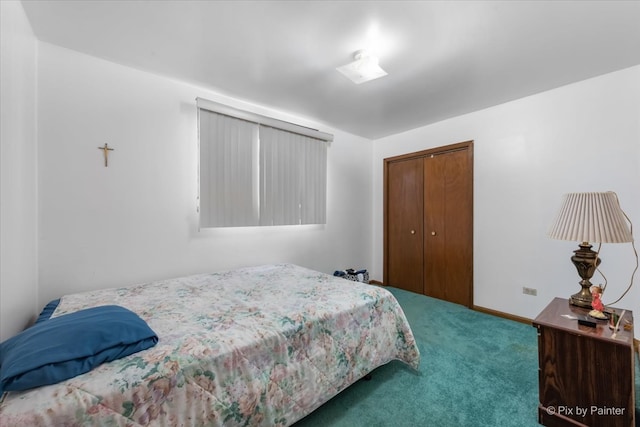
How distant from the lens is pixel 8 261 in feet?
4.55

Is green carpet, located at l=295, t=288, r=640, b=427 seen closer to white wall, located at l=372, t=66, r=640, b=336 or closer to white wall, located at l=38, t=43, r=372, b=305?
white wall, located at l=372, t=66, r=640, b=336

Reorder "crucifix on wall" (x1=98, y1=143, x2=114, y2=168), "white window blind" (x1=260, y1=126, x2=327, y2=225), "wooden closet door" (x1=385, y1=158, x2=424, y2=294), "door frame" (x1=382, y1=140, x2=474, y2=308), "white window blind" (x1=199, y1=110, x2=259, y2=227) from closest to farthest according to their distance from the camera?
1. "crucifix on wall" (x1=98, y1=143, x2=114, y2=168)
2. "white window blind" (x1=199, y1=110, x2=259, y2=227)
3. "white window blind" (x1=260, y1=126, x2=327, y2=225)
4. "door frame" (x1=382, y1=140, x2=474, y2=308)
5. "wooden closet door" (x1=385, y1=158, x2=424, y2=294)

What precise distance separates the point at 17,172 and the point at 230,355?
1.68 meters

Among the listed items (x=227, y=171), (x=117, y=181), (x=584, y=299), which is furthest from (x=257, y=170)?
(x=584, y=299)

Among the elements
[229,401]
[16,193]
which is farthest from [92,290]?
[229,401]

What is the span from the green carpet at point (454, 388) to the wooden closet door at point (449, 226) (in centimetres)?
79

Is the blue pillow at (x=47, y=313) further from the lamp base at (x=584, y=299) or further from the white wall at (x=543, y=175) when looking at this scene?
the white wall at (x=543, y=175)

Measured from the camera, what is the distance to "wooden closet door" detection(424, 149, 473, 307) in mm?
3229

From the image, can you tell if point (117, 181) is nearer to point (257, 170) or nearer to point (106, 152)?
point (106, 152)

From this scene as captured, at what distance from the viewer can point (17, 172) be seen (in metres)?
1.53

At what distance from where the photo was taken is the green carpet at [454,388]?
1509 millimetres

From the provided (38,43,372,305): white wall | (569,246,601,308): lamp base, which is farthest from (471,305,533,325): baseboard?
(38,43,372,305): white wall

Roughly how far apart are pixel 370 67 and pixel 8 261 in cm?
256

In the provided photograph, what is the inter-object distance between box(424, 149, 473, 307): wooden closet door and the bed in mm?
1764
